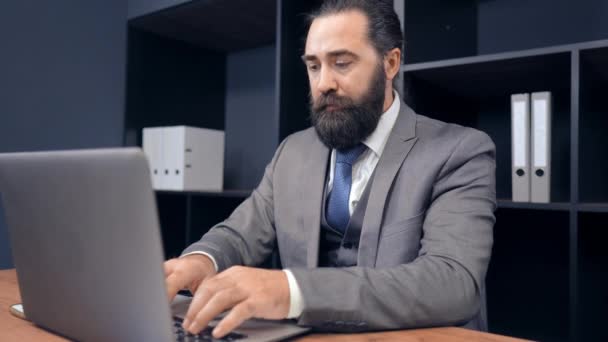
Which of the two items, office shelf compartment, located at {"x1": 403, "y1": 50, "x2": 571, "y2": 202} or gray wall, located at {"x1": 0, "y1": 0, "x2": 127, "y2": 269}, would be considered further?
gray wall, located at {"x1": 0, "y1": 0, "x2": 127, "y2": 269}

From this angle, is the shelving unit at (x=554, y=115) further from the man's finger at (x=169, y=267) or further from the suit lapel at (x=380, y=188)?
the man's finger at (x=169, y=267)

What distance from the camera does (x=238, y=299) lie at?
0.67 m

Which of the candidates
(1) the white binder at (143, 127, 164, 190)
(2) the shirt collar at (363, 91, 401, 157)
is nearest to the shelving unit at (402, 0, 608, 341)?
(2) the shirt collar at (363, 91, 401, 157)

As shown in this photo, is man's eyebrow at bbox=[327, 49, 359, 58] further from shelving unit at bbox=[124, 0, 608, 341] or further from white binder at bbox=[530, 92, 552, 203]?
white binder at bbox=[530, 92, 552, 203]

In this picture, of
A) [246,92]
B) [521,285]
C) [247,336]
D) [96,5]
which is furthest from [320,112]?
[96,5]

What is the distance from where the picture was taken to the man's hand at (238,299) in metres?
0.65

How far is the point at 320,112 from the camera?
1.42m

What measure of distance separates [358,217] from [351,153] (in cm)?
21

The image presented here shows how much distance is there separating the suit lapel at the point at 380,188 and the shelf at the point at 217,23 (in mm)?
1052

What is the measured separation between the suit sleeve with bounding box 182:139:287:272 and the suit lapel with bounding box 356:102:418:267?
0.31 m

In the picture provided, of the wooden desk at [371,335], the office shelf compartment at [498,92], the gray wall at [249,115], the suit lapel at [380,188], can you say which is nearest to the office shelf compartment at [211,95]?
the gray wall at [249,115]

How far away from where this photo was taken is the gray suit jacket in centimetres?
75

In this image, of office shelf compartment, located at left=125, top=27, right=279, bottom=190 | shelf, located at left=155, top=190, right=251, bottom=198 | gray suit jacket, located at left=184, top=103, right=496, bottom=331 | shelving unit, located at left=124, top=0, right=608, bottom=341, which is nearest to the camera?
gray suit jacket, located at left=184, top=103, right=496, bottom=331

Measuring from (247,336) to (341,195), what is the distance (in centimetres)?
70
